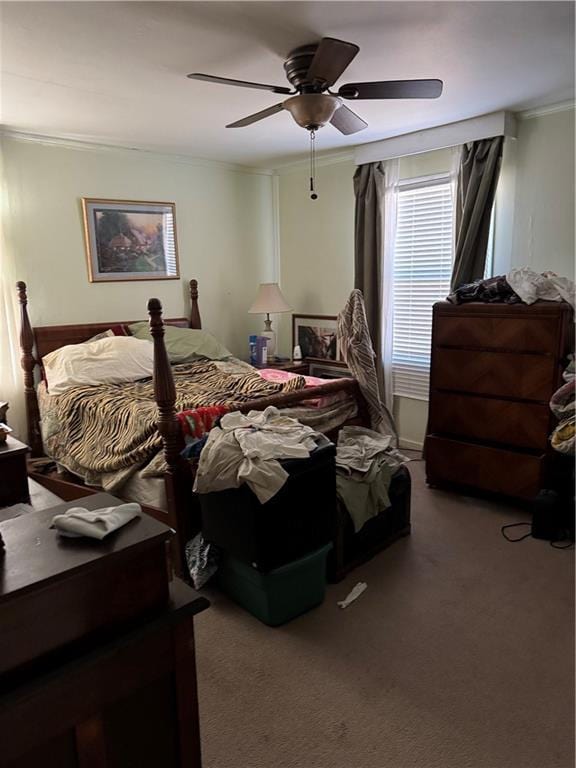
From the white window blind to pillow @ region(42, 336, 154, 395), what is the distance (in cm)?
204

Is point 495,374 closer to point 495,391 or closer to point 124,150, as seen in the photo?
point 495,391

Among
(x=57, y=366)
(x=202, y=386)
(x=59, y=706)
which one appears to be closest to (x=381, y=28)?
(x=202, y=386)

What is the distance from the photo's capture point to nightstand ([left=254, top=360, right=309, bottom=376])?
4.63m

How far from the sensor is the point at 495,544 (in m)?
2.93

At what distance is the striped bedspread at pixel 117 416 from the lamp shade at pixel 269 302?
1101 mm

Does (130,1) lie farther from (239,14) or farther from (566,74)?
(566,74)

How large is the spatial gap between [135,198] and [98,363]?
1.54 metres

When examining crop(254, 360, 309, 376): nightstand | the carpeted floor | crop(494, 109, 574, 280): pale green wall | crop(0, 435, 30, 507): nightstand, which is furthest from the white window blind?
crop(0, 435, 30, 507): nightstand

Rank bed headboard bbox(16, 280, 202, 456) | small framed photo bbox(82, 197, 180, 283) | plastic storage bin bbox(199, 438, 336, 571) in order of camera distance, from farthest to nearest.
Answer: small framed photo bbox(82, 197, 180, 283) < bed headboard bbox(16, 280, 202, 456) < plastic storage bin bbox(199, 438, 336, 571)

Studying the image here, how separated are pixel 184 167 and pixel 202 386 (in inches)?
87.8

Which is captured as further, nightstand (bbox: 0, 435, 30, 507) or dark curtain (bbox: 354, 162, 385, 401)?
dark curtain (bbox: 354, 162, 385, 401)

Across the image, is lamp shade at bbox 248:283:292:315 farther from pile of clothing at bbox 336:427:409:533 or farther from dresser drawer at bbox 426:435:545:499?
pile of clothing at bbox 336:427:409:533

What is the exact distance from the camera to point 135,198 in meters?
4.31

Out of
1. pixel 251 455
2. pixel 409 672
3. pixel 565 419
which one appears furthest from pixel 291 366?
pixel 409 672
